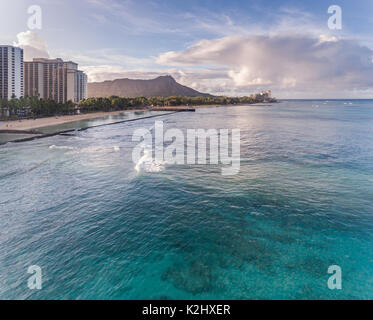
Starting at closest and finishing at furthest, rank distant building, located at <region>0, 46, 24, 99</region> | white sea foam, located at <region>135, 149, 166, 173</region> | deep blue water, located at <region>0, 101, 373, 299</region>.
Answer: deep blue water, located at <region>0, 101, 373, 299</region> → white sea foam, located at <region>135, 149, 166, 173</region> → distant building, located at <region>0, 46, 24, 99</region>

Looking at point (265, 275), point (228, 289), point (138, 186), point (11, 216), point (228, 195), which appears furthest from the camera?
point (138, 186)

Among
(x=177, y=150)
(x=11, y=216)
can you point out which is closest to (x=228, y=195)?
(x=11, y=216)

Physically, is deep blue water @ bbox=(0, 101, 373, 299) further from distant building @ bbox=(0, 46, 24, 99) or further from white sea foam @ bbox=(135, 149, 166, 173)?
distant building @ bbox=(0, 46, 24, 99)

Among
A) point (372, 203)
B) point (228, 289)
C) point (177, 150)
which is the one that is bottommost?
point (228, 289)

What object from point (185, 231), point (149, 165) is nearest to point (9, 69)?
point (149, 165)

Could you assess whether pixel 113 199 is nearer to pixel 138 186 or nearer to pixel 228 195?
pixel 138 186

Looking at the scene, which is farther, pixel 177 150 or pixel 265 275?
pixel 177 150

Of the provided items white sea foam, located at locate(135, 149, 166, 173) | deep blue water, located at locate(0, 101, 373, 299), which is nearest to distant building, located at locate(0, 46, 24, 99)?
white sea foam, located at locate(135, 149, 166, 173)
